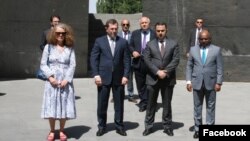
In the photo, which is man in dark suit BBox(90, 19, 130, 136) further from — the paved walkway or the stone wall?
the stone wall

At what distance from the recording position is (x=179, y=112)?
9742 mm

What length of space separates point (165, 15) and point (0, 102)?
5536mm

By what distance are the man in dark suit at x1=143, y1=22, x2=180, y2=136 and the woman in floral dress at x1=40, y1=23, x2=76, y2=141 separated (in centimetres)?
131

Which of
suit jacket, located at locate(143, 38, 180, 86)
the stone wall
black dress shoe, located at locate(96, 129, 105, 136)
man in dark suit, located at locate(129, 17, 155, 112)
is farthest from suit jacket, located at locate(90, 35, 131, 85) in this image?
the stone wall

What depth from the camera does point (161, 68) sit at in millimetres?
7758

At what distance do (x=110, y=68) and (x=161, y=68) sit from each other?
77cm

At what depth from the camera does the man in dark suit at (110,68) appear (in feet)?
25.2

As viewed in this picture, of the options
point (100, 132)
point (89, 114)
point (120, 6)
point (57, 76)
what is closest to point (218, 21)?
point (89, 114)

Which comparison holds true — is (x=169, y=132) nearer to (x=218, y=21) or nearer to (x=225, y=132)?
(x=225, y=132)

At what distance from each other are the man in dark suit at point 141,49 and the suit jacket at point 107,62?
73.6 inches

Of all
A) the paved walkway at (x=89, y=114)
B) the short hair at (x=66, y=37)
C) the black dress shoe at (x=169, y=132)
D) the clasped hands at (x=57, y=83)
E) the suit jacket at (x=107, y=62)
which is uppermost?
the short hair at (x=66, y=37)

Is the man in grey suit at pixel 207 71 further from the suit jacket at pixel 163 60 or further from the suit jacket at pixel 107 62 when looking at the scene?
the suit jacket at pixel 107 62

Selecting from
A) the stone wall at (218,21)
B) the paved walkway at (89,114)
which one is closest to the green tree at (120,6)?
the stone wall at (218,21)

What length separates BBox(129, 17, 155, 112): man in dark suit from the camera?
963cm
